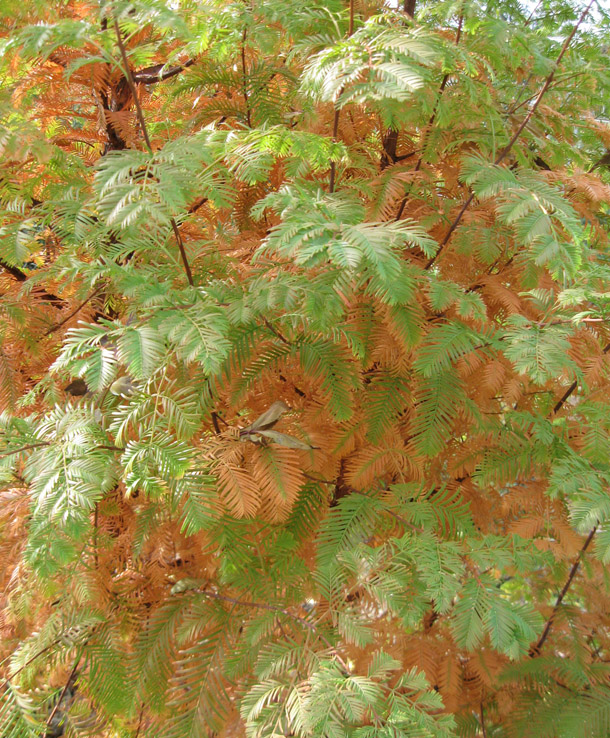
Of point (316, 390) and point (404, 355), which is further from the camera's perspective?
point (316, 390)

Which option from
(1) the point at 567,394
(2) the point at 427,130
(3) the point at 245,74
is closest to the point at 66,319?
(3) the point at 245,74

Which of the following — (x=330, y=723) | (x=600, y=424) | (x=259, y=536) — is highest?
(x=600, y=424)

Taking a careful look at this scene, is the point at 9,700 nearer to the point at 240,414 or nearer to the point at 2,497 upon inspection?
the point at 2,497

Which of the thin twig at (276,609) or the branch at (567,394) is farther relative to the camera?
the branch at (567,394)

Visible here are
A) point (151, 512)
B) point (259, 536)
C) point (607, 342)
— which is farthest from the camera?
point (607, 342)

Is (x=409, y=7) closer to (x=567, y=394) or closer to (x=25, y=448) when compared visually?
(x=567, y=394)

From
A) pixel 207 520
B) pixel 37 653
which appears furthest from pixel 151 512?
pixel 37 653

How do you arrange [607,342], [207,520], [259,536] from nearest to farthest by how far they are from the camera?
1. [207,520]
2. [259,536]
3. [607,342]

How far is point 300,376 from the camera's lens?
124 cm

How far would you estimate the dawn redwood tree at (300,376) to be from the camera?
825 mm

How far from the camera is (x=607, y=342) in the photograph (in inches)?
51.3

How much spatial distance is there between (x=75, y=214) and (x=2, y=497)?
558 millimetres

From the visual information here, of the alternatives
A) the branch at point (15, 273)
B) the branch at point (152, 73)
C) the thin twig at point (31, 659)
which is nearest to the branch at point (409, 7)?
the branch at point (152, 73)

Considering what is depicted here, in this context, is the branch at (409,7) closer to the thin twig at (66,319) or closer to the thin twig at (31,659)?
the thin twig at (66,319)
